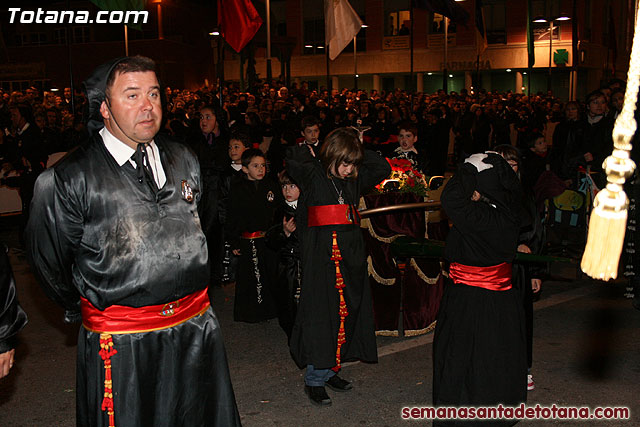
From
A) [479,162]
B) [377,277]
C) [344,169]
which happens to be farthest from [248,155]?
[479,162]

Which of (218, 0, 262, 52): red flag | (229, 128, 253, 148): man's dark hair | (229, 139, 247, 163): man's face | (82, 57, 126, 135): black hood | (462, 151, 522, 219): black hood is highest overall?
(218, 0, 262, 52): red flag

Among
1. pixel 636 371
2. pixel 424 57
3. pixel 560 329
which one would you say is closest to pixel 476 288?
pixel 636 371

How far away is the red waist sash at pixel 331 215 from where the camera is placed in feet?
18.1

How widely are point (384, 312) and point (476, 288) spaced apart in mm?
2392

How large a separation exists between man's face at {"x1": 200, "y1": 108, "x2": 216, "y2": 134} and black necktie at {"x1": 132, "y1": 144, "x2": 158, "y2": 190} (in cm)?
629

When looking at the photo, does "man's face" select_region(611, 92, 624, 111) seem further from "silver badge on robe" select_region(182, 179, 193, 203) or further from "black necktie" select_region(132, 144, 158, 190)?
"black necktie" select_region(132, 144, 158, 190)

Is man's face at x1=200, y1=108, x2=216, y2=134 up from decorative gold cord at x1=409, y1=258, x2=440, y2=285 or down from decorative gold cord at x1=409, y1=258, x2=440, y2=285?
up

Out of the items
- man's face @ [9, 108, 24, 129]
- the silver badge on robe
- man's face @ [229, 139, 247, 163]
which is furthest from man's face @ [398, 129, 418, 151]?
man's face @ [9, 108, 24, 129]

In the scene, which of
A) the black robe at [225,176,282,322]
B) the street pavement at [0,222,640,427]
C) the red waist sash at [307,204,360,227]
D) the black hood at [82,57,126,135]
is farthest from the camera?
the black robe at [225,176,282,322]

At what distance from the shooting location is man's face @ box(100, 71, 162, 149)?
338cm

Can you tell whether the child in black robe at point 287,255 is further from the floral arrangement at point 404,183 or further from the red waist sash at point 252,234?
the floral arrangement at point 404,183

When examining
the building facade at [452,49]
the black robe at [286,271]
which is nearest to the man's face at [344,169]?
the black robe at [286,271]

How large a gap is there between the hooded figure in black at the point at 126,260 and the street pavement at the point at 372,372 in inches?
77.8

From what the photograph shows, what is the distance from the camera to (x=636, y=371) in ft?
19.9
